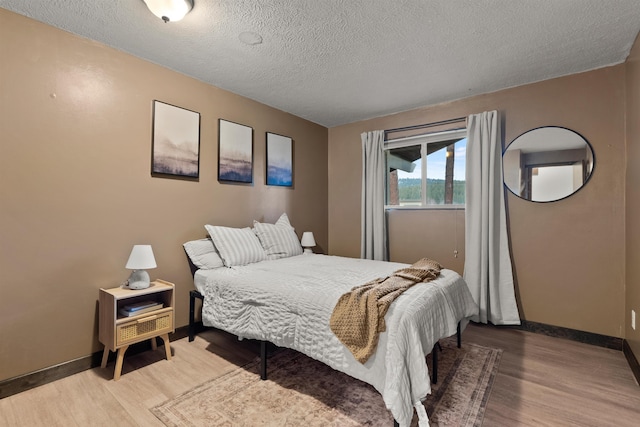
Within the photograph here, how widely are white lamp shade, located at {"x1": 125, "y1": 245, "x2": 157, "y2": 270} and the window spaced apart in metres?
2.86

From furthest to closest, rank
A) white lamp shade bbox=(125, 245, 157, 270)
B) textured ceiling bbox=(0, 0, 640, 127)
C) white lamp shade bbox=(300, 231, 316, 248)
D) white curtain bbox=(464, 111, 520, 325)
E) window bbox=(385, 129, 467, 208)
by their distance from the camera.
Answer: white lamp shade bbox=(300, 231, 316, 248)
window bbox=(385, 129, 467, 208)
white curtain bbox=(464, 111, 520, 325)
white lamp shade bbox=(125, 245, 157, 270)
textured ceiling bbox=(0, 0, 640, 127)

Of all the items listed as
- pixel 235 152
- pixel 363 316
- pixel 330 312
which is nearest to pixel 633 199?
pixel 363 316

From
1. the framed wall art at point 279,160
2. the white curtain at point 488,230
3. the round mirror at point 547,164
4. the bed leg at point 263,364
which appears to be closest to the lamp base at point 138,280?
the bed leg at point 263,364

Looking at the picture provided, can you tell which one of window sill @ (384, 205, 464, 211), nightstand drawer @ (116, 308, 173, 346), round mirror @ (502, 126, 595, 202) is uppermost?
round mirror @ (502, 126, 595, 202)

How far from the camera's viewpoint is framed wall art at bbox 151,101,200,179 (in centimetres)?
265

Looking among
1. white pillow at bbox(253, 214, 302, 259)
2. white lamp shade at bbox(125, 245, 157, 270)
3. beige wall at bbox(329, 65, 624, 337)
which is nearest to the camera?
white lamp shade at bbox(125, 245, 157, 270)

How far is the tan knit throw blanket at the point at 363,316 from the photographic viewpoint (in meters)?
1.60

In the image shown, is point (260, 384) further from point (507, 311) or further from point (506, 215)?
point (506, 215)

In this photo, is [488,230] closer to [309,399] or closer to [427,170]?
[427,170]

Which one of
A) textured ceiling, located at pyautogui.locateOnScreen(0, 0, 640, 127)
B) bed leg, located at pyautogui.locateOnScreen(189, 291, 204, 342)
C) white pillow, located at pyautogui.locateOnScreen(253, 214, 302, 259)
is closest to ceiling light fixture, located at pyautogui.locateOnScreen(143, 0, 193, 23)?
textured ceiling, located at pyautogui.locateOnScreen(0, 0, 640, 127)

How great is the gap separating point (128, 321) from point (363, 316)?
67.9 inches

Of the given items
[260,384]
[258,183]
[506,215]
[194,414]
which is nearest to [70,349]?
[194,414]

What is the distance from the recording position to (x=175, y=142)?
278cm

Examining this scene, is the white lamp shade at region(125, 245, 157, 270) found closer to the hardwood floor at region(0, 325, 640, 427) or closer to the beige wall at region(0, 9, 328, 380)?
the beige wall at region(0, 9, 328, 380)
